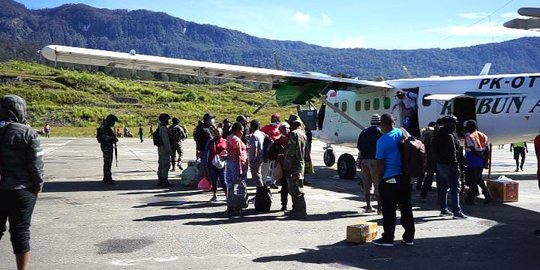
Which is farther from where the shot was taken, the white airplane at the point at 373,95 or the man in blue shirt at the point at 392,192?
the white airplane at the point at 373,95

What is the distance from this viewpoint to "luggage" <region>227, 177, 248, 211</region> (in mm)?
9523

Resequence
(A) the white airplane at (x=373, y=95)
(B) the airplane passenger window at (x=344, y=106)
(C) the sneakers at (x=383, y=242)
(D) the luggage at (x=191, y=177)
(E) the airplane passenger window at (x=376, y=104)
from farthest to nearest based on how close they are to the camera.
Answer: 1. (B) the airplane passenger window at (x=344, y=106)
2. (E) the airplane passenger window at (x=376, y=104)
3. (D) the luggage at (x=191, y=177)
4. (A) the white airplane at (x=373, y=95)
5. (C) the sneakers at (x=383, y=242)

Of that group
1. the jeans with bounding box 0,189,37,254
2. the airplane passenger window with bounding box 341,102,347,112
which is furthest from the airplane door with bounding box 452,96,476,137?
the jeans with bounding box 0,189,37,254

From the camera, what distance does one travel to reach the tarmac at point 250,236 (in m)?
6.39

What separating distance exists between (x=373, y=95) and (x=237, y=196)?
878 centimetres

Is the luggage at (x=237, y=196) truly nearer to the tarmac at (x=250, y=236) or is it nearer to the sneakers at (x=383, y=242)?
the tarmac at (x=250, y=236)

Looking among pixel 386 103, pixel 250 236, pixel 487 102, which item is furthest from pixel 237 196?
pixel 386 103

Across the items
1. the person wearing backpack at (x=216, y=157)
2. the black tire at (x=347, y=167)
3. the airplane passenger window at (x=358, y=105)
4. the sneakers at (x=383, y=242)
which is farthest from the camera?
the airplane passenger window at (x=358, y=105)

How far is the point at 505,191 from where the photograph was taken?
11.2m

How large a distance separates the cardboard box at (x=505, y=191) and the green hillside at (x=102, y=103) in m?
53.3

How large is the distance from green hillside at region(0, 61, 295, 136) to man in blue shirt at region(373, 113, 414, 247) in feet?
187

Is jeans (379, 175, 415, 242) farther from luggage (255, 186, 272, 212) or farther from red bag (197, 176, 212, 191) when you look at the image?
red bag (197, 176, 212, 191)

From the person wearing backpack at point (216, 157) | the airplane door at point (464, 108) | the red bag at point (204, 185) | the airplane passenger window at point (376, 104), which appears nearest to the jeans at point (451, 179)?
the person wearing backpack at point (216, 157)

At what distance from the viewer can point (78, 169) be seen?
19.1m
